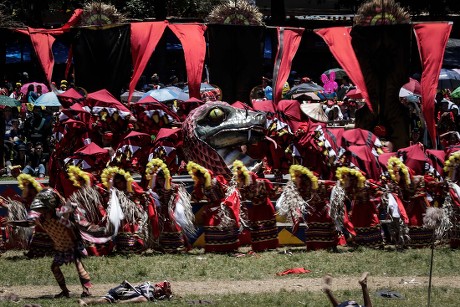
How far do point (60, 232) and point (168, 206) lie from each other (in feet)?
10.6

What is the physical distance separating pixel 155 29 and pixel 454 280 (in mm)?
8109

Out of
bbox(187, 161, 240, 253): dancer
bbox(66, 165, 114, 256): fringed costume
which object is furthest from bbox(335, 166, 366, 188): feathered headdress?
bbox(66, 165, 114, 256): fringed costume

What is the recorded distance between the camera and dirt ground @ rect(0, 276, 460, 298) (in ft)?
44.3

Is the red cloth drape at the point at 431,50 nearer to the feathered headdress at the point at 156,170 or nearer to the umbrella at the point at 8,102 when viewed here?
the feathered headdress at the point at 156,170

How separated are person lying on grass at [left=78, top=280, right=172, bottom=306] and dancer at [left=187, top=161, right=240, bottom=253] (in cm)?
321

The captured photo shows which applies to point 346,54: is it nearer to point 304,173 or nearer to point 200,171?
point 304,173

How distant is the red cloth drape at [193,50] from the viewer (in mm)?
19500

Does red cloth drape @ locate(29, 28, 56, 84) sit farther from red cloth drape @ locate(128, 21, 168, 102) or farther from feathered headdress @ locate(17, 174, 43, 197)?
feathered headdress @ locate(17, 174, 43, 197)

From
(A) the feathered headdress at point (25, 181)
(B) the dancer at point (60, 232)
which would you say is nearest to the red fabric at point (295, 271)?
(B) the dancer at point (60, 232)

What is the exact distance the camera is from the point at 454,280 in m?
14.0

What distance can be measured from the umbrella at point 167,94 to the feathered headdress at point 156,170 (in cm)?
648

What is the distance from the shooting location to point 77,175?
52.7ft

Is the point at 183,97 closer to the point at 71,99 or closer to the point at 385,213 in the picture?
the point at 71,99

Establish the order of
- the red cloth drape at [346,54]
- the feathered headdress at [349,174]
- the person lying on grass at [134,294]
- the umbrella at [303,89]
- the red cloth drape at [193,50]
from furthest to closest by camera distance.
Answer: the umbrella at [303,89], the red cloth drape at [193,50], the red cloth drape at [346,54], the feathered headdress at [349,174], the person lying on grass at [134,294]
